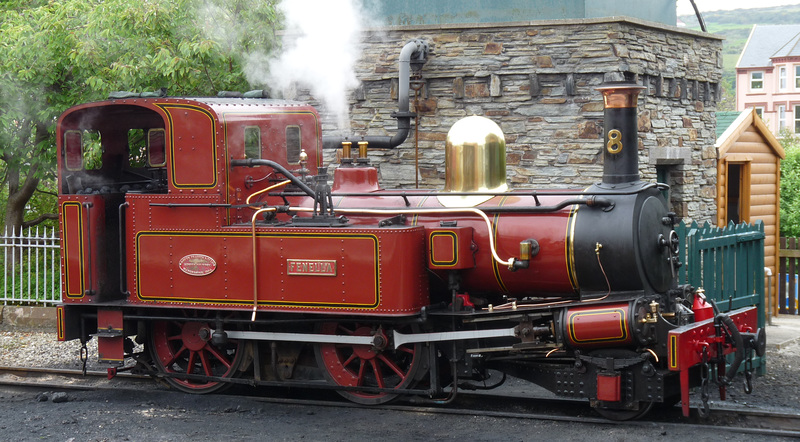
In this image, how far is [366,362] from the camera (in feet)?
25.7

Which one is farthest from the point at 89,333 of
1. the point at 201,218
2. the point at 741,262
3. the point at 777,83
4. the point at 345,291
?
the point at 777,83

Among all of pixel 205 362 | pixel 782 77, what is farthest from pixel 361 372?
pixel 782 77

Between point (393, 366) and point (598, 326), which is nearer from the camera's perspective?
point (598, 326)

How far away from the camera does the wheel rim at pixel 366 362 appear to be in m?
7.53

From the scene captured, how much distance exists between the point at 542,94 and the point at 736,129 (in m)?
4.05

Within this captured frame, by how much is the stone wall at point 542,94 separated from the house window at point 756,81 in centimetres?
4452

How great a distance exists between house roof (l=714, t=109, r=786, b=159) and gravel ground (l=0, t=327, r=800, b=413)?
3.70 m

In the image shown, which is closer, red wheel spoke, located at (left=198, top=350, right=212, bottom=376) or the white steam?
red wheel spoke, located at (left=198, top=350, right=212, bottom=376)

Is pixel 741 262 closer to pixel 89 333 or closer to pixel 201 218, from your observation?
pixel 201 218

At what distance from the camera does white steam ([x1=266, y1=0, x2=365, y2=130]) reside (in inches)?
452

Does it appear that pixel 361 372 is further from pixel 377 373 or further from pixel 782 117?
pixel 782 117

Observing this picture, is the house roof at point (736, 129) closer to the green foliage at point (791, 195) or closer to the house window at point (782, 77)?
the green foliage at point (791, 195)

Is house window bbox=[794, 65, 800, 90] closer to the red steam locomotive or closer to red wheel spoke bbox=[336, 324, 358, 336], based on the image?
the red steam locomotive

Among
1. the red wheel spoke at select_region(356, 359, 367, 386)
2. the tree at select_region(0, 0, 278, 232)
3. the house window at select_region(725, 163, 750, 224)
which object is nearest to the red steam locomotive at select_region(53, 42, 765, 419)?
the red wheel spoke at select_region(356, 359, 367, 386)
